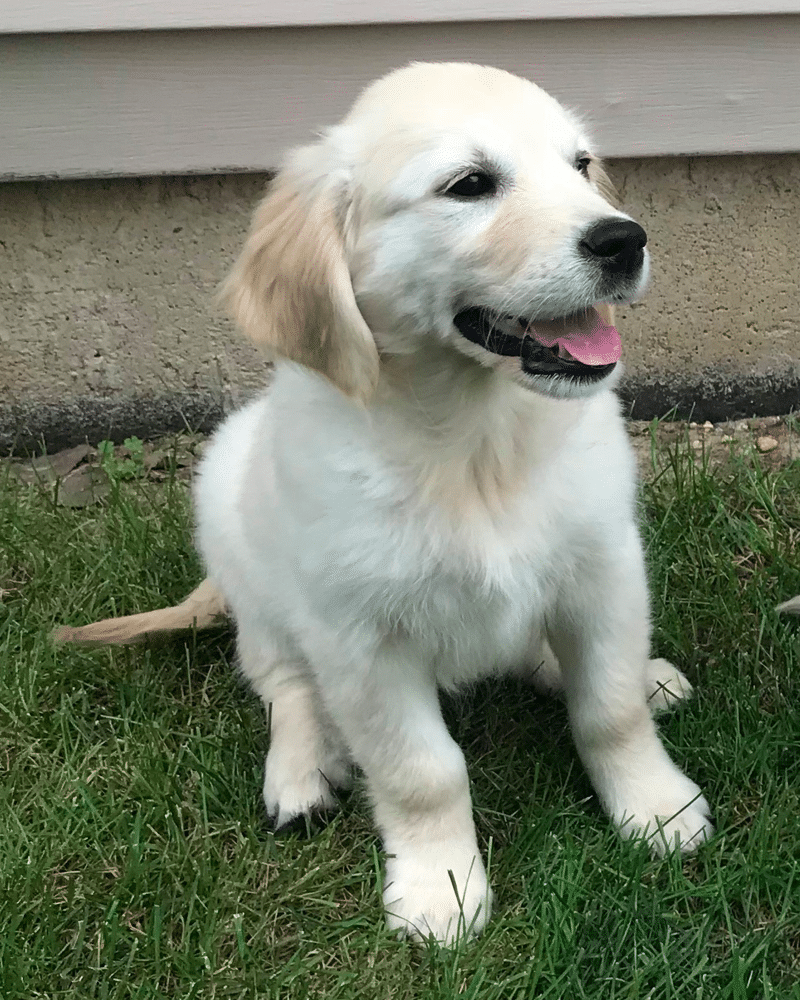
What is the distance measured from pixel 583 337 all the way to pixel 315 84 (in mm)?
1774

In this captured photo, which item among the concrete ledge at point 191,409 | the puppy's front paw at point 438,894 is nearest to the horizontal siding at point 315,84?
the concrete ledge at point 191,409

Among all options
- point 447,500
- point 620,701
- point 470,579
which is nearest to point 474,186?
point 447,500

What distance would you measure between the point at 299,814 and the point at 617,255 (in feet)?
4.11

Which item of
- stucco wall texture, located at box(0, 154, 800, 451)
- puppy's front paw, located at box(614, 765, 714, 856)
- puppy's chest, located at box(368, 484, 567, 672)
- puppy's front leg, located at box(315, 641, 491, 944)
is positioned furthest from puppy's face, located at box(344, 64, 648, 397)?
stucco wall texture, located at box(0, 154, 800, 451)

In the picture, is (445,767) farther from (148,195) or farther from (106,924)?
(148,195)

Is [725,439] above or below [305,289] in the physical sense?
below

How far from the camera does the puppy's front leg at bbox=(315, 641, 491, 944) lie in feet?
6.28

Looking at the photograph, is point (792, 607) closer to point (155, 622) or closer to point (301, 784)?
point (301, 784)

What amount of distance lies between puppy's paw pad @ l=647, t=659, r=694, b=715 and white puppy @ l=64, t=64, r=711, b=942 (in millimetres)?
213

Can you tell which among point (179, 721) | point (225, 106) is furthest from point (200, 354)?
point (179, 721)

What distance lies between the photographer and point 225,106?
319 centimetres

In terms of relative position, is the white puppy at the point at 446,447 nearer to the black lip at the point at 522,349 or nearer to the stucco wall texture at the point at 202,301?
the black lip at the point at 522,349

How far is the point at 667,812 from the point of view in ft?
6.65

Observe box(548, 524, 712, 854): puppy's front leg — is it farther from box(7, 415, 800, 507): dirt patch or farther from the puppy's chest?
box(7, 415, 800, 507): dirt patch
